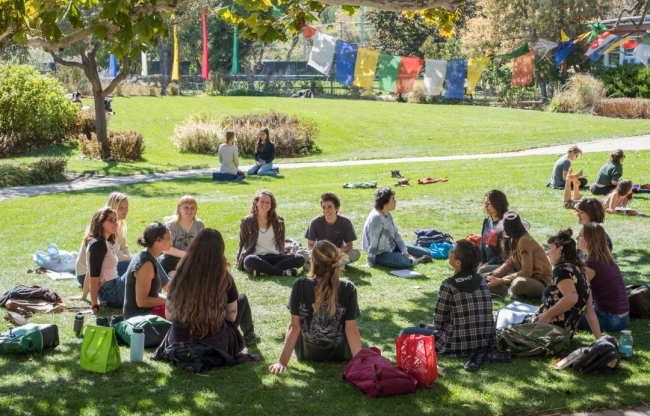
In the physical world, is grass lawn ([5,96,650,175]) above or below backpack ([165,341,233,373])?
above

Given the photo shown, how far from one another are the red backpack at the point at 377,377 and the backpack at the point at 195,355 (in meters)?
1.15

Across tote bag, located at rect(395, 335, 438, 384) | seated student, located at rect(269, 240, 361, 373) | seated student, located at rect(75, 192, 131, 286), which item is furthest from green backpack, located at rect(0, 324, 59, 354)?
tote bag, located at rect(395, 335, 438, 384)

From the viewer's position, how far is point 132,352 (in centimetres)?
534

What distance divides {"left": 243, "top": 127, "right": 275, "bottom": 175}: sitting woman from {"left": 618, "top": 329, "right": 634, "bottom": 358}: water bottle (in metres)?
13.4

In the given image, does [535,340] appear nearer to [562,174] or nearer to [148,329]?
[148,329]

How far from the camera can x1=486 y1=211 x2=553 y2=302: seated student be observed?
23.2 feet

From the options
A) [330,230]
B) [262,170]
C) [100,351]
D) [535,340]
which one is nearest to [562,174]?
[330,230]

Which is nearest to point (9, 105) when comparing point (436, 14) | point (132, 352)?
point (436, 14)

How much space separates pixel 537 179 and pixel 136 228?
10.3 m

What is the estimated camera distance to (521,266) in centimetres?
725

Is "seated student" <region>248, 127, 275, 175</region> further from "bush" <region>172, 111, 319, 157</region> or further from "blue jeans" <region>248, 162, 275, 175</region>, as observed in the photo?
"bush" <region>172, 111, 319, 157</region>

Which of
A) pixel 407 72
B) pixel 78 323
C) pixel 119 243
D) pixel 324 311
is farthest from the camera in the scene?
pixel 407 72

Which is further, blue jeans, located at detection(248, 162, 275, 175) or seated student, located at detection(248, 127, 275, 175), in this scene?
blue jeans, located at detection(248, 162, 275, 175)

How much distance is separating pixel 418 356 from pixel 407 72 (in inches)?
535
